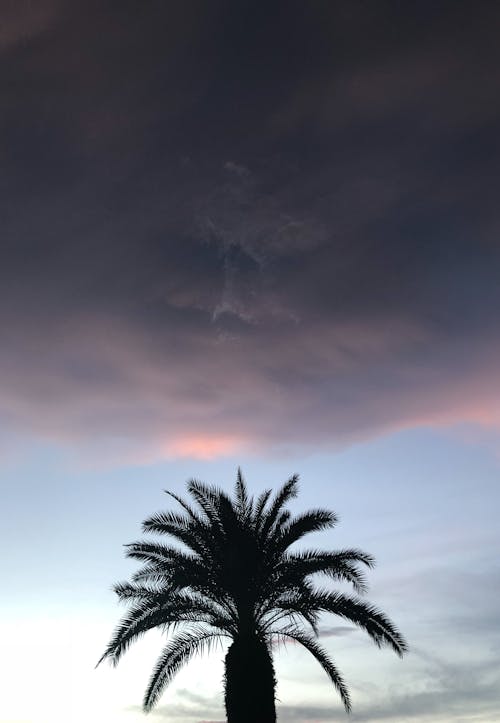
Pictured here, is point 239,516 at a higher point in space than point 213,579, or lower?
higher

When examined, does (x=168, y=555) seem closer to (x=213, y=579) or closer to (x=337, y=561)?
(x=213, y=579)

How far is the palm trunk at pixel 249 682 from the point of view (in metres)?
23.2

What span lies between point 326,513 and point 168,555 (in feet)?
17.5

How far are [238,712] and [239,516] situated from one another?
588 cm

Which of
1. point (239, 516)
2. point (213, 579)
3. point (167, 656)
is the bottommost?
point (167, 656)

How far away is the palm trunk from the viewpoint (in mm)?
23250

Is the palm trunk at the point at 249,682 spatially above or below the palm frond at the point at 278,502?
below

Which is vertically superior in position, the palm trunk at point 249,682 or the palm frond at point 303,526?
the palm frond at point 303,526

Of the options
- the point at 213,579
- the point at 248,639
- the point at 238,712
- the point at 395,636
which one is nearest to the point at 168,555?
the point at 213,579

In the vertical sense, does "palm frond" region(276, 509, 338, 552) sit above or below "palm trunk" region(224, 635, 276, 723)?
above

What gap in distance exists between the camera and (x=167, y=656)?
79.3ft

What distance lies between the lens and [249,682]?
23531 mm

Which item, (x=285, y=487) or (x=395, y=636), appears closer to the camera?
(x=395, y=636)

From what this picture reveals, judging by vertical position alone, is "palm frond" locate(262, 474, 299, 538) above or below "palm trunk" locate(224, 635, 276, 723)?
above
